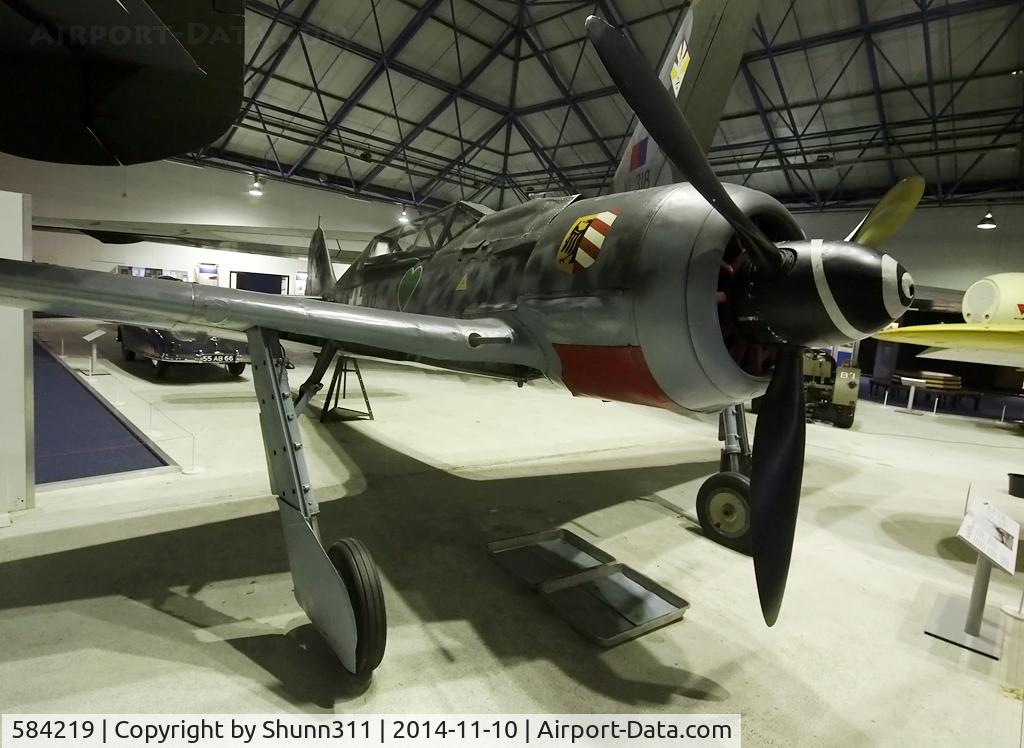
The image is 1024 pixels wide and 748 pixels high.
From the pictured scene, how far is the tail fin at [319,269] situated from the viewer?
28.5 feet

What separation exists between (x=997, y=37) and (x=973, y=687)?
14.3m

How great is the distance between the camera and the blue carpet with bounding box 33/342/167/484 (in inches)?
178

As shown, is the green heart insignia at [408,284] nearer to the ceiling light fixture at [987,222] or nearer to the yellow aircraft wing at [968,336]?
the yellow aircraft wing at [968,336]

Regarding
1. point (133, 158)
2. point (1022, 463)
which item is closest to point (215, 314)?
point (133, 158)

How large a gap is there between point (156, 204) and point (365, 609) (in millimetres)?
18451

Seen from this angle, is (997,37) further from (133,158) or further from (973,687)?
(133,158)

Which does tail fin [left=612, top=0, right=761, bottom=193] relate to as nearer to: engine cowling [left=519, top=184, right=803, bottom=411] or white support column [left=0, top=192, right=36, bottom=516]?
engine cowling [left=519, top=184, right=803, bottom=411]

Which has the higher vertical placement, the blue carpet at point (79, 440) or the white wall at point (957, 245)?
the white wall at point (957, 245)

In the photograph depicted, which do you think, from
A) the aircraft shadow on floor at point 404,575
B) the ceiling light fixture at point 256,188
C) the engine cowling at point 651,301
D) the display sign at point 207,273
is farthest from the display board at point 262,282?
the engine cowling at point 651,301

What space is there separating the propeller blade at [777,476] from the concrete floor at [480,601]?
0.64 metres

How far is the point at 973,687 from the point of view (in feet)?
8.33

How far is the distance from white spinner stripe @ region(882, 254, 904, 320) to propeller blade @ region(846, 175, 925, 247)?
0.76 m

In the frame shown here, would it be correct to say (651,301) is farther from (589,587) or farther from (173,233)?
(173,233)

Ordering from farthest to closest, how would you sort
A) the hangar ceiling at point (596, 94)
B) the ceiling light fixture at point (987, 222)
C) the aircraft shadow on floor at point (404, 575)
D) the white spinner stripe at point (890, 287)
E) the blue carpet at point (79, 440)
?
the ceiling light fixture at point (987, 222) → the hangar ceiling at point (596, 94) → the blue carpet at point (79, 440) → the aircraft shadow on floor at point (404, 575) → the white spinner stripe at point (890, 287)
